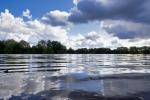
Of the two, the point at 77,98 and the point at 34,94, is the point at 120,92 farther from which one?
the point at 34,94

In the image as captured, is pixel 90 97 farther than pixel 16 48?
No

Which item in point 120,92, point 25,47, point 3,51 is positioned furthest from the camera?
point 25,47

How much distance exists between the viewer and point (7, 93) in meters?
11.8

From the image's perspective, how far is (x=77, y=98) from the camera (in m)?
10.6

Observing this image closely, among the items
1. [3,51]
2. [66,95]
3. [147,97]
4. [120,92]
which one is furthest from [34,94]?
[3,51]

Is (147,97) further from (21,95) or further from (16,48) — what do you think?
(16,48)

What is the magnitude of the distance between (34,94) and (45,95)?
1.73 ft

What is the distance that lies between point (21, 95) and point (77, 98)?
7.40ft

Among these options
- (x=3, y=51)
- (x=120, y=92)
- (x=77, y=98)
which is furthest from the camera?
Result: (x=3, y=51)

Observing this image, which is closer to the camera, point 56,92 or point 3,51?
point 56,92

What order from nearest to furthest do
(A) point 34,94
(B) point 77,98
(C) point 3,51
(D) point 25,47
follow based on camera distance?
1. (B) point 77,98
2. (A) point 34,94
3. (C) point 3,51
4. (D) point 25,47

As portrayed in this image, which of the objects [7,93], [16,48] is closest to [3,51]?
[16,48]

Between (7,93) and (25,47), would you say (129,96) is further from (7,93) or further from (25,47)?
(25,47)

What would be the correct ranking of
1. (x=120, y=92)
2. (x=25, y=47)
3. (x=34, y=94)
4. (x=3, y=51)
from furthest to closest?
(x=25, y=47)
(x=3, y=51)
(x=120, y=92)
(x=34, y=94)
